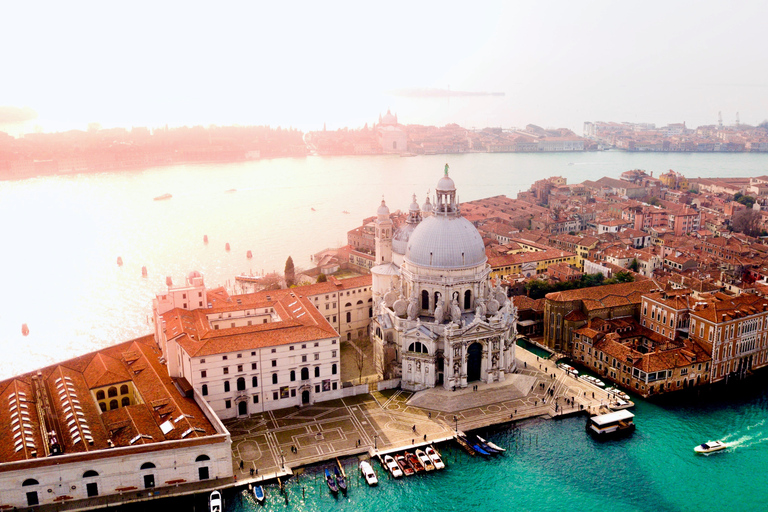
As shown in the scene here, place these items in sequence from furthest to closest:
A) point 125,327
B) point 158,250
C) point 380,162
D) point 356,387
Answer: point 380,162 < point 158,250 < point 125,327 < point 356,387

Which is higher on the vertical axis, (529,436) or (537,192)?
(537,192)

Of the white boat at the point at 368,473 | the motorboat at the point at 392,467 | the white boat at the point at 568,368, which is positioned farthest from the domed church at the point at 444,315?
the white boat at the point at 368,473

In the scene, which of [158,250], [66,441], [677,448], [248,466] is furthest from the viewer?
[158,250]

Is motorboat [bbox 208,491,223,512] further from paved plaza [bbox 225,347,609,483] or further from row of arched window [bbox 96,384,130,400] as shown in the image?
row of arched window [bbox 96,384,130,400]

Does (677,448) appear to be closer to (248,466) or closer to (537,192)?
(248,466)

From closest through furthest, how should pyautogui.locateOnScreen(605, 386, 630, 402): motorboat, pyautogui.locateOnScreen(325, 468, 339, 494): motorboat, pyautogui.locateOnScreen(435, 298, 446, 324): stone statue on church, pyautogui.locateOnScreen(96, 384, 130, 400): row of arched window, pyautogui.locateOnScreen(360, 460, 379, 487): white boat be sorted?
pyautogui.locateOnScreen(325, 468, 339, 494): motorboat, pyautogui.locateOnScreen(360, 460, 379, 487): white boat, pyautogui.locateOnScreen(96, 384, 130, 400): row of arched window, pyautogui.locateOnScreen(605, 386, 630, 402): motorboat, pyautogui.locateOnScreen(435, 298, 446, 324): stone statue on church

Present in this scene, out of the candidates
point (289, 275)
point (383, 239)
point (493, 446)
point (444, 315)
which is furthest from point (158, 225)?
point (493, 446)

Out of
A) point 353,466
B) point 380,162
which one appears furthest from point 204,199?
point 353,466

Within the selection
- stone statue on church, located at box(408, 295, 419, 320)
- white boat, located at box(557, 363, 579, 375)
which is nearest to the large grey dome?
stone statue on church, located at box(408, 295, 419, 320)
